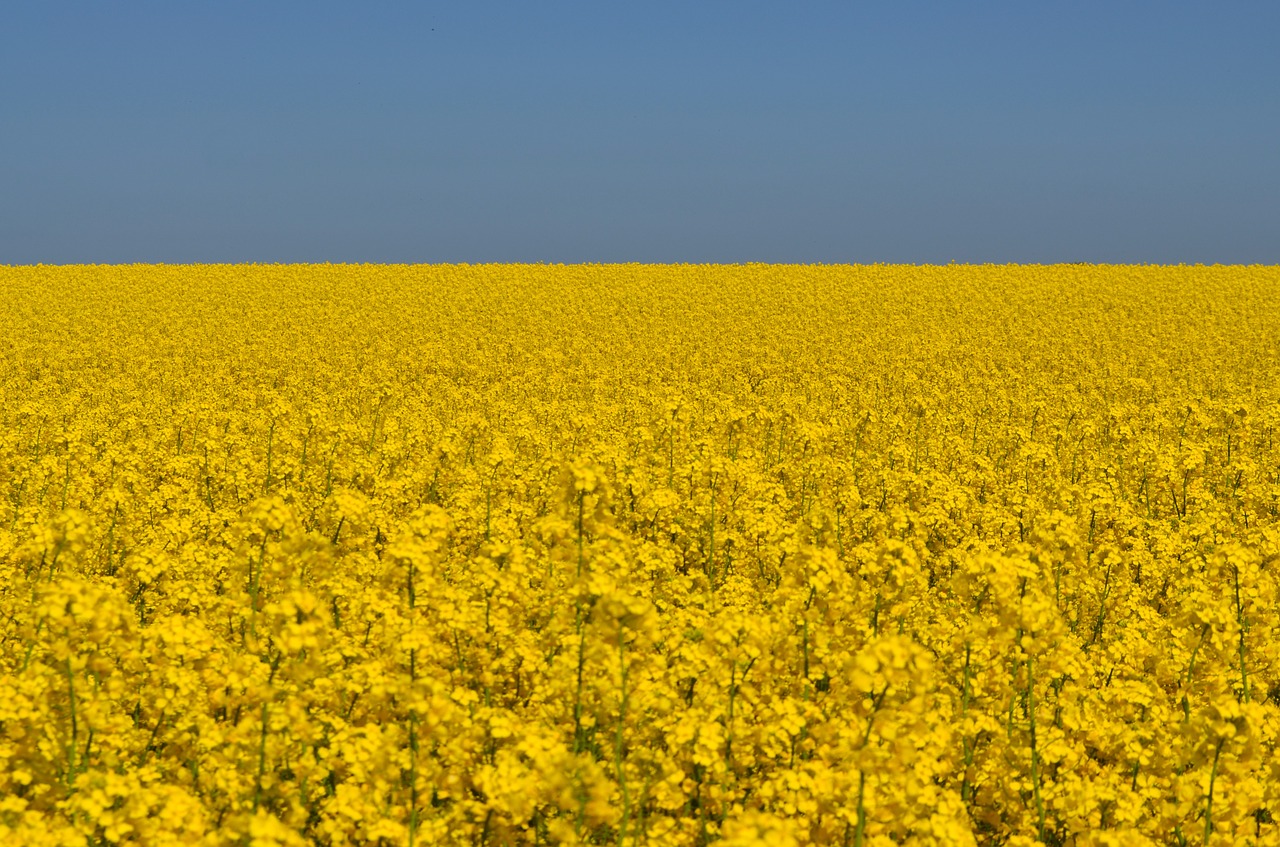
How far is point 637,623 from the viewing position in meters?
5.22

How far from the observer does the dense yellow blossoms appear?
496 cm

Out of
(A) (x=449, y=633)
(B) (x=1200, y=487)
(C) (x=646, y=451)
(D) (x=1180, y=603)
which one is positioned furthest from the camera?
(C) (x=646, y=451)

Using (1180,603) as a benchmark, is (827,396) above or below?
above

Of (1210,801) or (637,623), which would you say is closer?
(1210,801)

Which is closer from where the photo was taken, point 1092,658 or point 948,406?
point 1092,658

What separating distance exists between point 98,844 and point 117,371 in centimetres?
2003

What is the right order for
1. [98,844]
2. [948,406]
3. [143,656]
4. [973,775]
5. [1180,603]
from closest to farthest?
[98,844], [973,775], [143,656], [1180,603], [948,406]

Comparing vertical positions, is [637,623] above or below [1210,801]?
above

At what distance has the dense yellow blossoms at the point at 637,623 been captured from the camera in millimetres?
4957

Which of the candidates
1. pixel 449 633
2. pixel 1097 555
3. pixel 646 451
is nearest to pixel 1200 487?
pixel 1097 555

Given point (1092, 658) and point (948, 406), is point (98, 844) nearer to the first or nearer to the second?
point (1092, 658)

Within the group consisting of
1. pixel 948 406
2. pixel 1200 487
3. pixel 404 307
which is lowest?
pixel 1200 487

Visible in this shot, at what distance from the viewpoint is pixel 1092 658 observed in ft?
23.9

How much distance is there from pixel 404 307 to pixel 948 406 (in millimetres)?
24038
